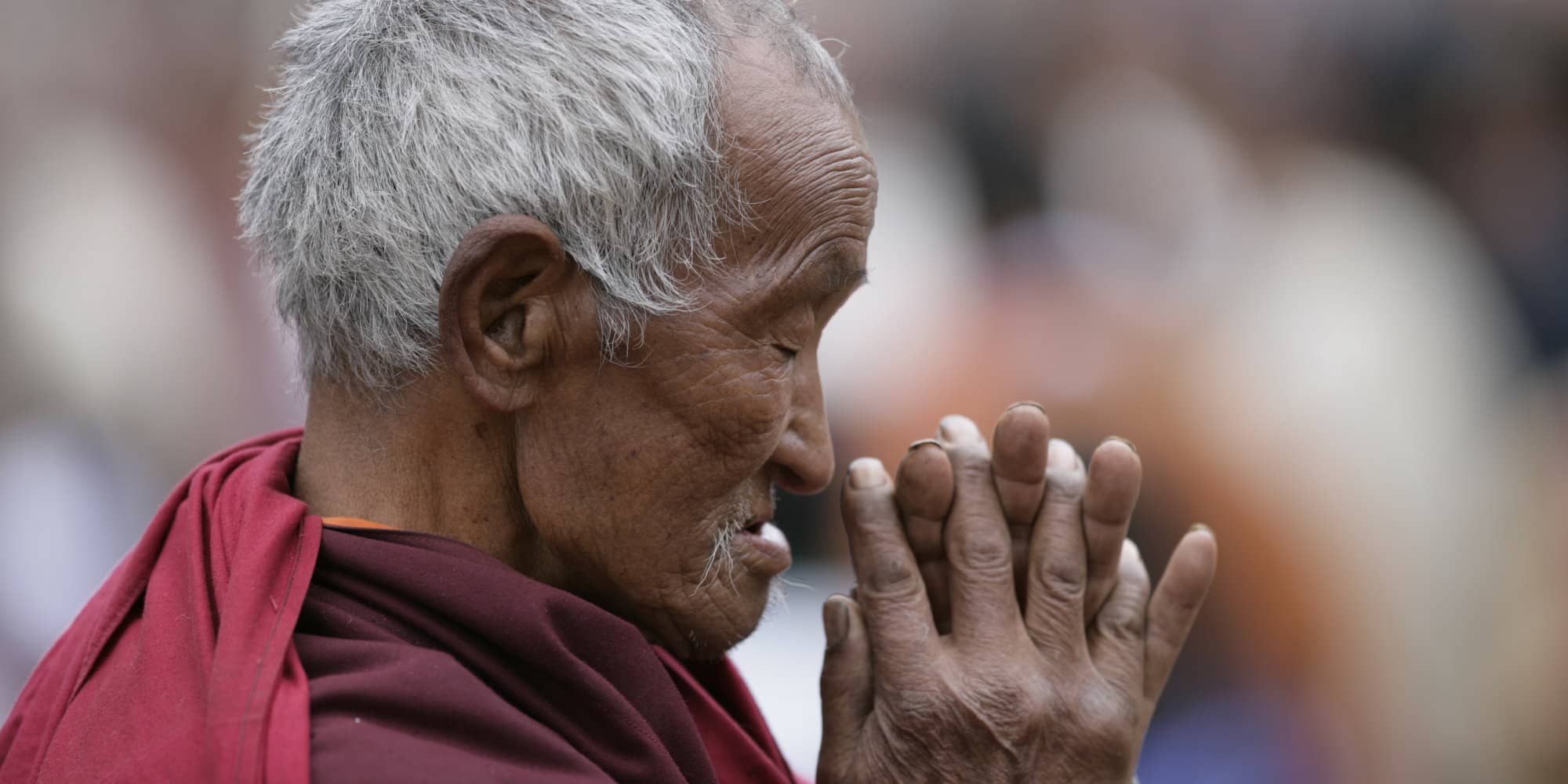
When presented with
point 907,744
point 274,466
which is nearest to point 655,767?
point 907,744

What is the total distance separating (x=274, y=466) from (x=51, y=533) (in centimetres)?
295

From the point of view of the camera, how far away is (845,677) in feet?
6.32

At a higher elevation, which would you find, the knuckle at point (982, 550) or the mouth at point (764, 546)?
the knuckle at point (982, 550)

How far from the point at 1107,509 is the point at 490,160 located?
3.38ft

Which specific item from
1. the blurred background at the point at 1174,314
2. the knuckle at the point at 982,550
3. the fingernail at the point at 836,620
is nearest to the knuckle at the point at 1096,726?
the knuckle at the point at 982,550

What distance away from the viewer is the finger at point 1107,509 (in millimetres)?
1882

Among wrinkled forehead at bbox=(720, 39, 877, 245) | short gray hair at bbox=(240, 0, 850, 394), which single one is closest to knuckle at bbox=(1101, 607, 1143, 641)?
wrinkled forehead at bbox=(720, 39, 877, 245)

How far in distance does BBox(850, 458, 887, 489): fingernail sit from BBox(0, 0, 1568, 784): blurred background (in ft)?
7.51

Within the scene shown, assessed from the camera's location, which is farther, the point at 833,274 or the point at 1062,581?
the point at 1062,581

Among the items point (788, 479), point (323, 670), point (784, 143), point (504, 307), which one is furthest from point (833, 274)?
point (323, 670)

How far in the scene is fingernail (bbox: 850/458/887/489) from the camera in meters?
1.97

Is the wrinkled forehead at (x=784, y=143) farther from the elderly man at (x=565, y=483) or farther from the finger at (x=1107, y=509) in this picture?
the finger at (x=1107, y=509)

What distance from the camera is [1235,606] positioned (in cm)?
439

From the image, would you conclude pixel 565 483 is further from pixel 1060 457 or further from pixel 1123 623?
pixel 1123 623
